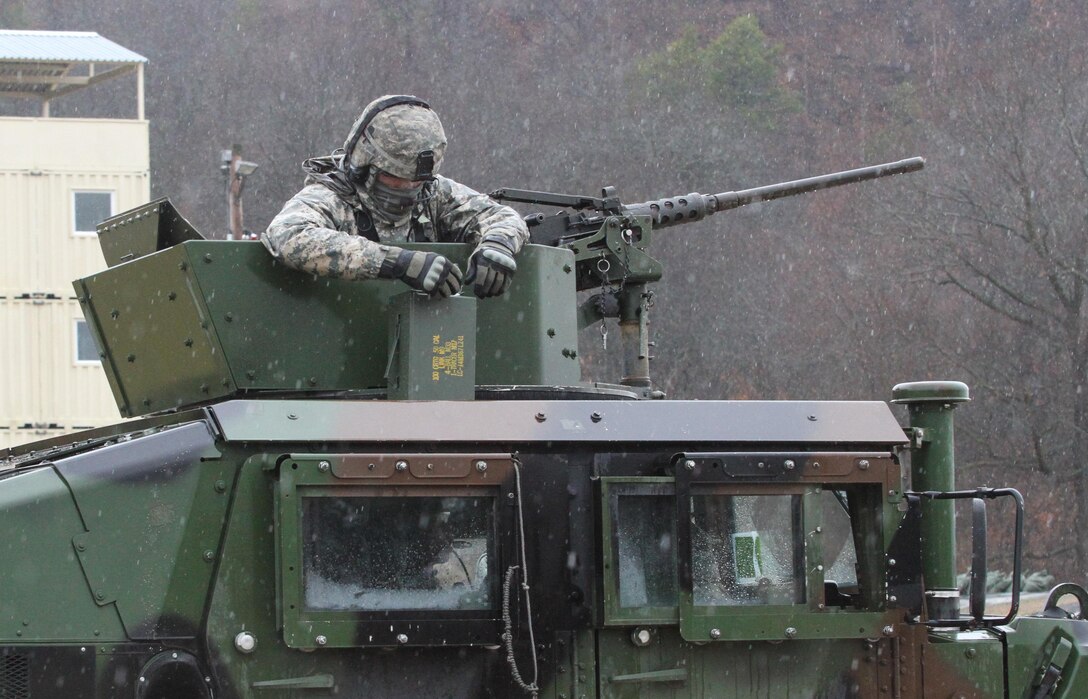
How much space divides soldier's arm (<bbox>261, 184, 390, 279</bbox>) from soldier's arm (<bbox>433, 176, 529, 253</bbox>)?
2.26ft

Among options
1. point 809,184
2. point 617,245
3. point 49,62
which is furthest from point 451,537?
point 49,62

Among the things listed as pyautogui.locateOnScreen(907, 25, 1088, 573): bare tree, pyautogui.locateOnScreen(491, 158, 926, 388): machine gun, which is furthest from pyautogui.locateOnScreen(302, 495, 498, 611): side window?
pyautogui.locateOnScreen(907, 25, 1088, 573): bare tree

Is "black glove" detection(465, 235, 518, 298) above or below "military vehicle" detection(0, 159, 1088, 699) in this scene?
above

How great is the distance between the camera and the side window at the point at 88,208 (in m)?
26.4

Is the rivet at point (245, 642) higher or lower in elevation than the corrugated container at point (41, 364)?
lower

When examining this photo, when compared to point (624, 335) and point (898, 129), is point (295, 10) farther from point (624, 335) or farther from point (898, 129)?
point (624, 335)

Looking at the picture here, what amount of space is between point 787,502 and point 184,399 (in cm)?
227

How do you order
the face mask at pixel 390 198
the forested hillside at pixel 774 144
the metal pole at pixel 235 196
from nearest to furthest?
the face mask at pixel 390 198
the metal pole at pixel 235 196
the forested hillside at pixel 774 144

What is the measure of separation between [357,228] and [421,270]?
27.1 inches

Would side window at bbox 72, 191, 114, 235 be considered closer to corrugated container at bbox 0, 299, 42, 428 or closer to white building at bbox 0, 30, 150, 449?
white building at bbox 0, 30, 150, 449

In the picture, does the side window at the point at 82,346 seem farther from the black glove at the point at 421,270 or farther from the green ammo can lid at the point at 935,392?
the green ammo can lid at the point at 935,392

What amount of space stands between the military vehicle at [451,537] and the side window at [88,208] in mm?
21838

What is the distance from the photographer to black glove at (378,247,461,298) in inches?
210

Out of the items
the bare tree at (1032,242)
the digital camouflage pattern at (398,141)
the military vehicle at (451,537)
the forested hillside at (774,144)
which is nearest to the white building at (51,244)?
the forested hillside at (774,144)
